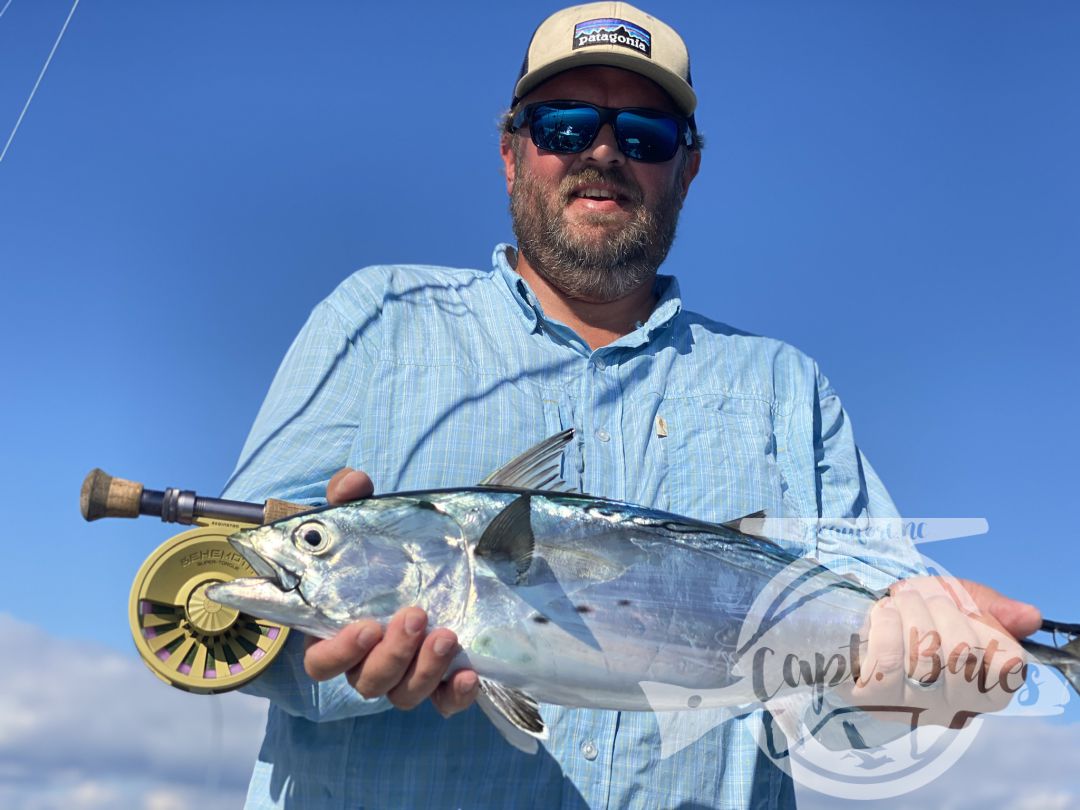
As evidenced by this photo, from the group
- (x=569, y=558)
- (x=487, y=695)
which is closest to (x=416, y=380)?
(x=569, y=558)

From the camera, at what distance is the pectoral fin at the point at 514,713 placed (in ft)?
9.70

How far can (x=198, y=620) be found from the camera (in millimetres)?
3377

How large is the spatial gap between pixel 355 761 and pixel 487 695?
750 millimetres

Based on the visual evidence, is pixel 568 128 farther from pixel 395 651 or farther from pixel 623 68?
pixel 395 651

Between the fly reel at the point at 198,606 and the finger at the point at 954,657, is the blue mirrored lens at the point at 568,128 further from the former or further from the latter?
the finger at the point at 954,657

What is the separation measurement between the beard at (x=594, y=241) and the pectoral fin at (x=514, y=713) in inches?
84.2

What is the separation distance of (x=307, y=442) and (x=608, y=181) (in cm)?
182

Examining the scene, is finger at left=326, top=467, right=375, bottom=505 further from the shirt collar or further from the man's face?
the man's face

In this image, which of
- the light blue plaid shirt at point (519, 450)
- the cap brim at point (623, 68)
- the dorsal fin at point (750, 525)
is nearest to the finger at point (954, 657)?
the dorsal fin at point (750, 525)

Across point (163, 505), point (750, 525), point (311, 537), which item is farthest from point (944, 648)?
point (163, 505)

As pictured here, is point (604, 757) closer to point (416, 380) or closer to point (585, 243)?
point (416, 380)

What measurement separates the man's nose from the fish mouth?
7.89 ft

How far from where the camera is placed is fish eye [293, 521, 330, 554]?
3081 millimetres

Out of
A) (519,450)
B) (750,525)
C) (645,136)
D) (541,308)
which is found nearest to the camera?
(750,525)
